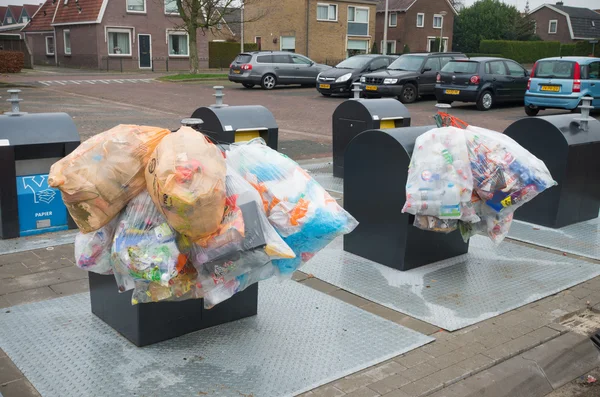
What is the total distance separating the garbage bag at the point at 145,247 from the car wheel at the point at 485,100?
16469 millimetres

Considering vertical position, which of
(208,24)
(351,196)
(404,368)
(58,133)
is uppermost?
(208,24)

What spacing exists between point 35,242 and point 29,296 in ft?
4.58

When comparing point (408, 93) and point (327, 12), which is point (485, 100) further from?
point (327, 12)

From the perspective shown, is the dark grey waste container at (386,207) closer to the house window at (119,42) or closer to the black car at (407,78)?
the black car at (407,78)

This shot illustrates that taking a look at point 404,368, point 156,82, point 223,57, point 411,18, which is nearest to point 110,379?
point 404,368

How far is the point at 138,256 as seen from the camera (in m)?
3.20

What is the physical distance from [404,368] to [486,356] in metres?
0.57

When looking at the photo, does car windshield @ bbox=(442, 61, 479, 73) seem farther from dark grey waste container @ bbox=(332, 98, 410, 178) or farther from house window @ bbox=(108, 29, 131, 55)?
house window @ bbox=(108, 29, 131, 55)

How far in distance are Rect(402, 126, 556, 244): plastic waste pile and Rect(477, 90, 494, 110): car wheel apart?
46.5 ft

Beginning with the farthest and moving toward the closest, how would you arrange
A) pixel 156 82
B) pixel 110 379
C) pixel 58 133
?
pixel 156 82 < pixel 58 133 < pixel 110 379

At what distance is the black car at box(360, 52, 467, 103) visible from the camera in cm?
1964

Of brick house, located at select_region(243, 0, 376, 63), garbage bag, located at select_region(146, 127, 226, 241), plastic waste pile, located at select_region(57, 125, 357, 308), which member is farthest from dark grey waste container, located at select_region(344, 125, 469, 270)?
brick house, located at select_region(243, 0, 376, 63)

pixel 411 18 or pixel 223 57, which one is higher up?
pixel 411 18

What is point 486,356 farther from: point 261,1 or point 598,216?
point 261,1
